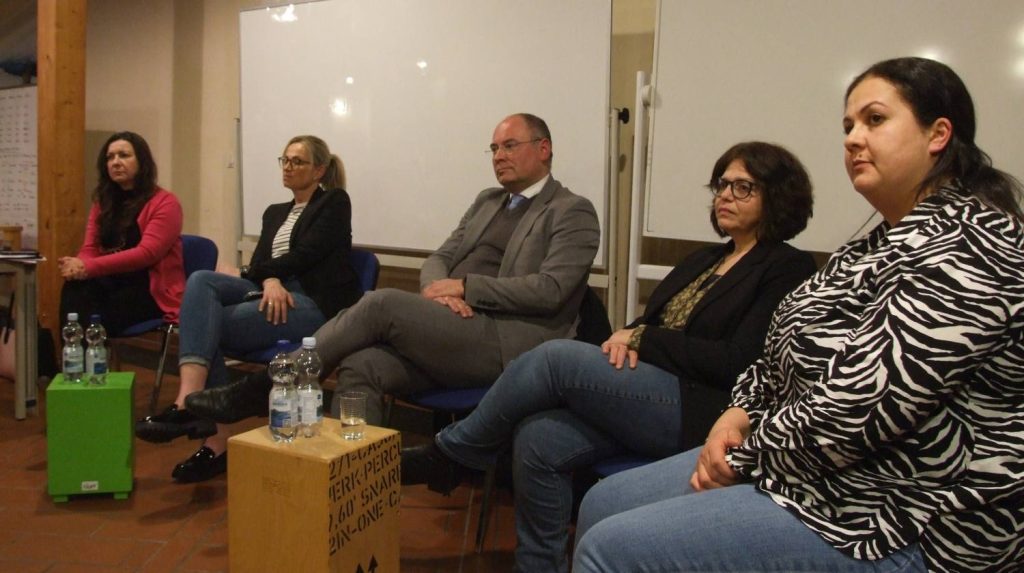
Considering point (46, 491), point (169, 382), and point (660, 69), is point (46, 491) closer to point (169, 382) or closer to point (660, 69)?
point (169, 382)

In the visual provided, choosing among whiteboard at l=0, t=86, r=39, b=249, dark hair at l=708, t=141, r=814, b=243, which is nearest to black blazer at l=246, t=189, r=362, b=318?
dark hair at l=708, t=141, r=814, b=243

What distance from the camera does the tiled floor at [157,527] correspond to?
75.1 inches

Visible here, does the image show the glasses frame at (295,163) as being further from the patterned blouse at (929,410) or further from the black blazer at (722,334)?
the patterned blouse at (929,410)

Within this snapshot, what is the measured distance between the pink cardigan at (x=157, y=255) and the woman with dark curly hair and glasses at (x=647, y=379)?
1.82 metres

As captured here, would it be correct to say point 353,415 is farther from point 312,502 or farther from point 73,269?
point 73,269

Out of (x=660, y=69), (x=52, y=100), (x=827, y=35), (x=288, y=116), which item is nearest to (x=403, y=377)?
(x=660, y=69)

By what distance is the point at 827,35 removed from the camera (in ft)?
7.63

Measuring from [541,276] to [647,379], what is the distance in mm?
699

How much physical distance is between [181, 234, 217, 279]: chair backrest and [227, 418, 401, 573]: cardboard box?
1.80 meters

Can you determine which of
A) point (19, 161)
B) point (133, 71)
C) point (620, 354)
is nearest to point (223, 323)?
point (620, 354)

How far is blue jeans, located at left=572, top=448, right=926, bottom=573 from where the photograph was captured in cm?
95

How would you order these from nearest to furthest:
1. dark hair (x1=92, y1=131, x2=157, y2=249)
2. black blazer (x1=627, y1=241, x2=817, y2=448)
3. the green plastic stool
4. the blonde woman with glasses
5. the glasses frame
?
black blazer (x1=627, y1=241, x2=817, y2=448) → the green plastic stool → the blonde woman with glasses → the glasses frame → dark hair (x1=92, y1=131, x2=157, y2=249)

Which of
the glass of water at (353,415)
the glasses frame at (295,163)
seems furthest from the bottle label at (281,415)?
the glasses frame at (295,163)

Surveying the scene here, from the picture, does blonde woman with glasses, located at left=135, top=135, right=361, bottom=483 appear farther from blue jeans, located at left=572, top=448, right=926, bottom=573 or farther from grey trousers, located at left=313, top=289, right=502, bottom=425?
blue jeans, located at left=572, top=448, right=926, bottom=573
